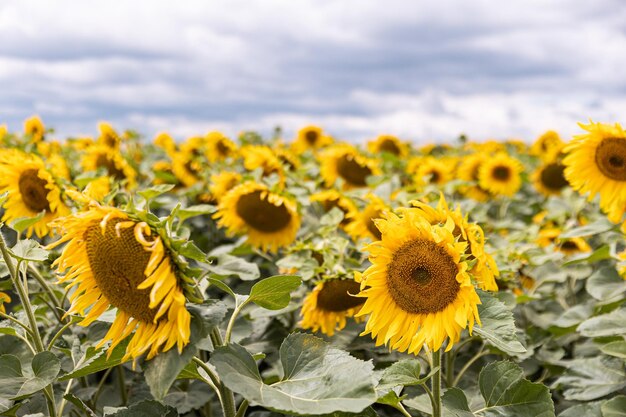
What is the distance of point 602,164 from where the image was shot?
3.43 metres

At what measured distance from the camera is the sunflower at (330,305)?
2.75 m

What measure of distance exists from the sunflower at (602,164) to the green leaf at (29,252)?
2658 mm

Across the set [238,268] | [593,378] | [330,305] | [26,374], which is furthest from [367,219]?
[26,374]

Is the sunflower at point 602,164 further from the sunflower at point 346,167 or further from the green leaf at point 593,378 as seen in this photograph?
the sunflower at point 346,167

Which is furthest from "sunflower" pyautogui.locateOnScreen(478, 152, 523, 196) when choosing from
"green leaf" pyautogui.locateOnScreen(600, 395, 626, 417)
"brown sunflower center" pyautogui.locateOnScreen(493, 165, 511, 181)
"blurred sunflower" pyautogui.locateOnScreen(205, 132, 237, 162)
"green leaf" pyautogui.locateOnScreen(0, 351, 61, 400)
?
"green leaf" pyautogui.locateOnScreen(0, 351, 61, 400)

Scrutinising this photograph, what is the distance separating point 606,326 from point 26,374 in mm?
2146

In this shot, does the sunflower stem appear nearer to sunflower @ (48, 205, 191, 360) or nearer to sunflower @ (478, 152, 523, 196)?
sunflower @ (48, 205, 191, 360)

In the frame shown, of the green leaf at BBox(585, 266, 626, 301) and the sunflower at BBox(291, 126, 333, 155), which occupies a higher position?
the sunflower at BBox(291, 126, 333, 155)

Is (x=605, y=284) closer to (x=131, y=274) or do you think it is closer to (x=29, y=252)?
(x=131, y=274)

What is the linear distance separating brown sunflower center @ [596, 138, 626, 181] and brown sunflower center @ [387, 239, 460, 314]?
186 cm

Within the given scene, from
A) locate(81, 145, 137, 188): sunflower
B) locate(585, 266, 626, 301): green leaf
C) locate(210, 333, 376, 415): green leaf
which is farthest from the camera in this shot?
locate(81, 145, 137, 188): sunflower

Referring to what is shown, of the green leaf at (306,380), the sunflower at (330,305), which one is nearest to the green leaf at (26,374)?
the green leaf at (306,380)

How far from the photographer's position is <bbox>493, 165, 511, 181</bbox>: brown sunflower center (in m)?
6.30

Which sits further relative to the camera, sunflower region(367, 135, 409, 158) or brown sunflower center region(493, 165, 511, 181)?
sunflower region(367, 135, 409, 158)
